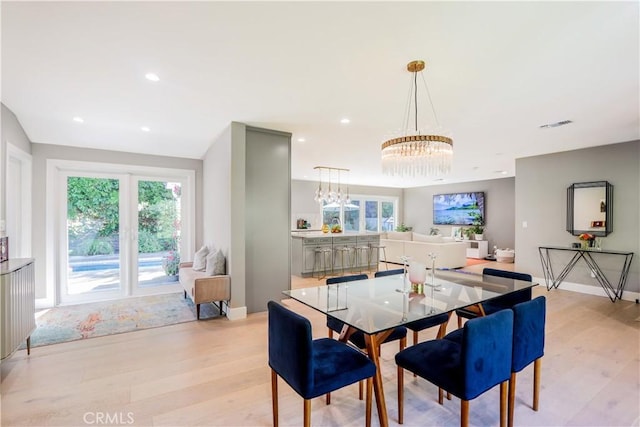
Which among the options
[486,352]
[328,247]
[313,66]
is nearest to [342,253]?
[328,247]

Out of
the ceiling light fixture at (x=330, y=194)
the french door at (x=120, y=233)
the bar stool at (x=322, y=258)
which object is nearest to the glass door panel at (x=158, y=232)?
the french door at (x=120, y=233)

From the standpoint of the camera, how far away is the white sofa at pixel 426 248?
24.5 ft

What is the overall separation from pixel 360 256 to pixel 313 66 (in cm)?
561

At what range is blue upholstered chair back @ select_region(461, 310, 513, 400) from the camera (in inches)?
65.1

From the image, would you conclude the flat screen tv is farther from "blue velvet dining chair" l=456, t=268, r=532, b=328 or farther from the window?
"blue velvet dining chair" l=456, t=268, r=532, b=328

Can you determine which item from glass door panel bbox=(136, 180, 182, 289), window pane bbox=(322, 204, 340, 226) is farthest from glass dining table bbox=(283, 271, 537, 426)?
window pane bbox=(322, 204, 340, 226)

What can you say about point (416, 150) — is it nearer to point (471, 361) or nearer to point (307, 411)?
point (471, 361)

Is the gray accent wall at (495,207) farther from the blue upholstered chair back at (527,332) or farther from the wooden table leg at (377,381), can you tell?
the wooden table leg at (377,381)

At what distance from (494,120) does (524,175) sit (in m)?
3.11

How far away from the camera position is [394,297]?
2.41m

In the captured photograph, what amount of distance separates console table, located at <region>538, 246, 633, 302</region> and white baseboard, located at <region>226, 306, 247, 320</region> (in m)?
5.58

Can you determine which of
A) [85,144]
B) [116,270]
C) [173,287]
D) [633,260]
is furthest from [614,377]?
[85,144]

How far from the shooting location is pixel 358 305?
2.21 metres

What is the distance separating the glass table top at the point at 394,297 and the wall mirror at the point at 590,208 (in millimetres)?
3751
